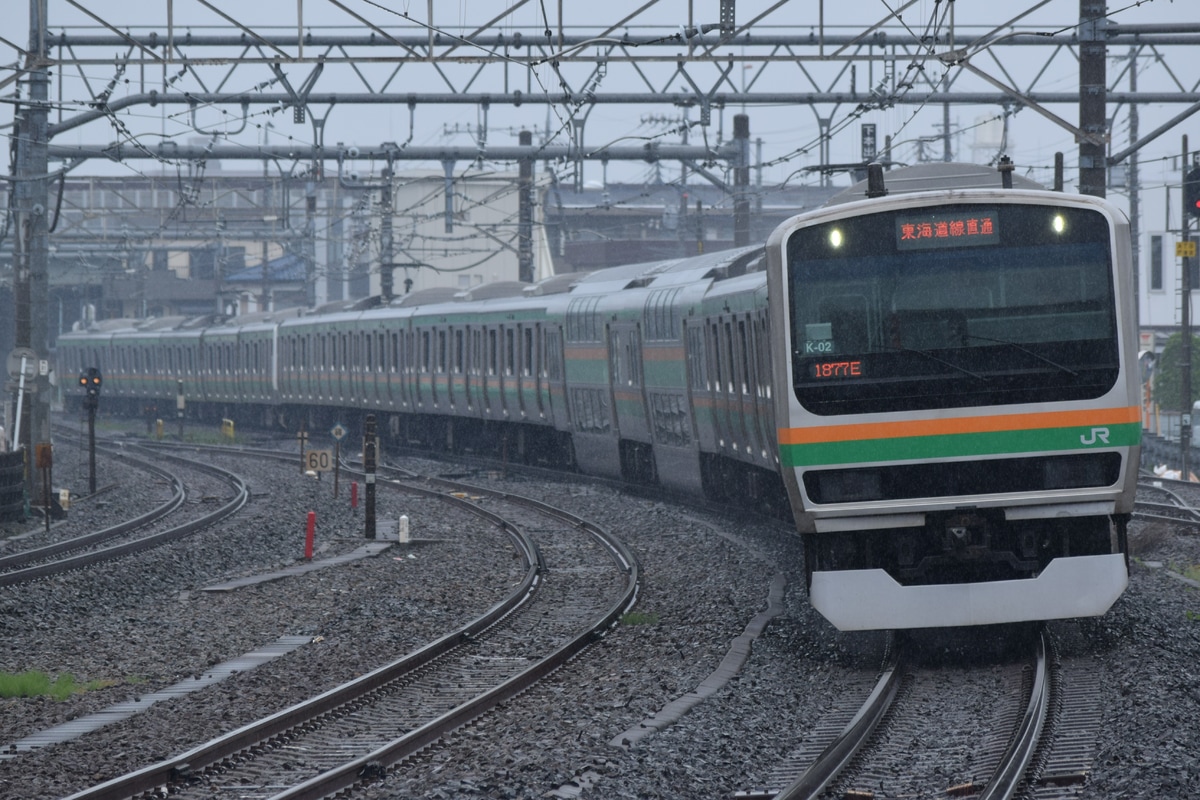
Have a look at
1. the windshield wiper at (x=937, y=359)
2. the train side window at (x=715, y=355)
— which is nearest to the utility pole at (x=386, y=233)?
the train side window at (x=715, y=355)

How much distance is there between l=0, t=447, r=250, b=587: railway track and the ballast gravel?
14.6 inches

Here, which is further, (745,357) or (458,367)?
(458,367)

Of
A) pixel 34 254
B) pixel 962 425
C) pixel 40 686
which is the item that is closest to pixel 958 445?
pixel 962 425

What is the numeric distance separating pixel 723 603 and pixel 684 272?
8857 millimetres

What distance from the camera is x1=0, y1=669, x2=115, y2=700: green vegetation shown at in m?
10.2

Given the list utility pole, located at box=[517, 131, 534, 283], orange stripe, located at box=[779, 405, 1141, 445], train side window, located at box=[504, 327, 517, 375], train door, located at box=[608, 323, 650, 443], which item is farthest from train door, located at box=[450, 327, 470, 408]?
orange stripe, located at box=[779, 405, 1141, 445]

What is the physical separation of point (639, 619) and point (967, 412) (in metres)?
3.86

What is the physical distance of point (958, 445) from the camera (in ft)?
31.5

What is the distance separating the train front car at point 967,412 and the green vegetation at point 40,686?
472cm

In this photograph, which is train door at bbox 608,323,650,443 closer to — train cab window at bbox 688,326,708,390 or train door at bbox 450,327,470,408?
train cab window at bbox 688,326,708,390

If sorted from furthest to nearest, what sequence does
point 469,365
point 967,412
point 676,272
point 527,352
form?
point 469,365, point 527,352, point 676,272, point 967,412

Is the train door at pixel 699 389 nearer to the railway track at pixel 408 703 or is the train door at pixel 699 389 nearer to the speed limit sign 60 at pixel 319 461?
the railway track at pixel 408 703

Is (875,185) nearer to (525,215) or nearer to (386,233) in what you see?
Result: (386,233)

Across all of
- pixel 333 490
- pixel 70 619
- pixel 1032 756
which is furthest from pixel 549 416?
pixel 1032 756
